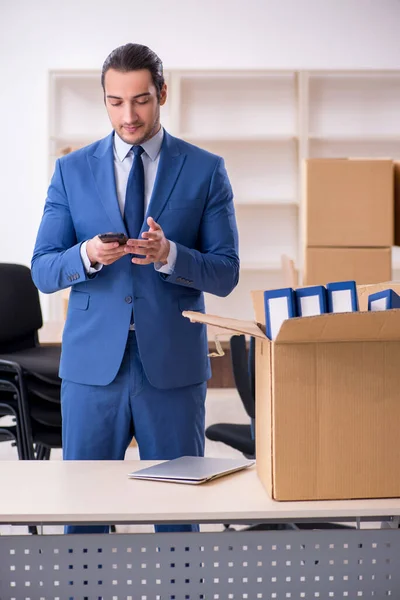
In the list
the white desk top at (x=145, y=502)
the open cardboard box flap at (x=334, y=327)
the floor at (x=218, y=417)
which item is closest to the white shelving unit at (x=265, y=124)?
the floor at (x=218, y=417)

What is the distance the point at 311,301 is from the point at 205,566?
0.51 m

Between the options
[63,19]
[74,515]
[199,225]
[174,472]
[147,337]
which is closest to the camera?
[74,515]

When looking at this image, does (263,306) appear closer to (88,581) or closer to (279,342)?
(279,342)

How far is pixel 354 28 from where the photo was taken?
6.19m

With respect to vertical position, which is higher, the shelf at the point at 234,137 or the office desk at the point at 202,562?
the shelf at the point at 234,137

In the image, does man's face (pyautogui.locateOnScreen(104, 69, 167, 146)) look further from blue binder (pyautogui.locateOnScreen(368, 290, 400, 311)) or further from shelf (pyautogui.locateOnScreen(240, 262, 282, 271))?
shelf (pyautogui.locateOnScreen(240, 262, 282, 271))

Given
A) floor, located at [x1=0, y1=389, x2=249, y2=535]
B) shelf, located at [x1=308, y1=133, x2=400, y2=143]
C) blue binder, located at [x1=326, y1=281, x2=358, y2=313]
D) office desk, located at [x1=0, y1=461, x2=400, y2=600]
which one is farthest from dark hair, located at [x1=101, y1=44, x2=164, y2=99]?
shelf, located at [x1=308, y1=133, x2=400, y2=143]

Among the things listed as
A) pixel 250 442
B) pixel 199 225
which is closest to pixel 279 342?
pixel 199 225

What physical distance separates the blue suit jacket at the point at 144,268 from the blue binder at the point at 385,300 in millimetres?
482

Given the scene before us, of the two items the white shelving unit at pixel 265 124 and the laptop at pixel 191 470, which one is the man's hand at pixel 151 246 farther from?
the white shelving unit at pixel 265 124

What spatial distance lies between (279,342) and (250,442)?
1.44 meters

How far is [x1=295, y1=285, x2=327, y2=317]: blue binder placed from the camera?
142 cm

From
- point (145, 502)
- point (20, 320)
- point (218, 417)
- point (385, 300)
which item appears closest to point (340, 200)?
point (20, 320)

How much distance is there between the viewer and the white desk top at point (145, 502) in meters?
1.33
